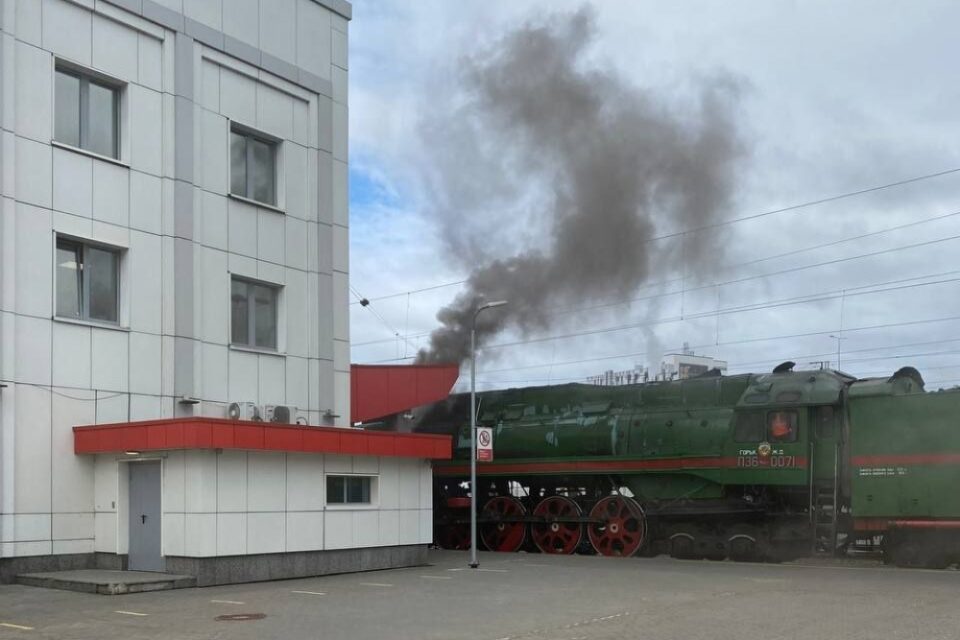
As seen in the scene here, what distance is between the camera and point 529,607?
15141mm

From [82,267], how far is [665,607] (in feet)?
40.0

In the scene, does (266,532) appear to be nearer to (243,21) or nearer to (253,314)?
(253,314)

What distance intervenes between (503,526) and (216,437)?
12.0 meters

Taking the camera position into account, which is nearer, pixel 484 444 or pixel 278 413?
pixel 278 413

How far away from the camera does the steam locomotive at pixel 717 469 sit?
68.0 ft

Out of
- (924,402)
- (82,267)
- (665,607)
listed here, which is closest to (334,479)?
(82,267)

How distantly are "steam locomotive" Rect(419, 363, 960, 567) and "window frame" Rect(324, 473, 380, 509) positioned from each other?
6.29 m

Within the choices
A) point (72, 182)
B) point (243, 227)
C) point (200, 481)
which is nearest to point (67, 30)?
point (72, 182)

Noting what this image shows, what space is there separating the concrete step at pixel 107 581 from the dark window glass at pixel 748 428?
12024 millimetres

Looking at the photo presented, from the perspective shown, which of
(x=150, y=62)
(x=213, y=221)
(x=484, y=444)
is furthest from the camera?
(x=484, y=444)

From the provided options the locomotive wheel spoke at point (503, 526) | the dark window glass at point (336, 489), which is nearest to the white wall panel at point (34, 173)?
the dark window glass at point (336, 489)

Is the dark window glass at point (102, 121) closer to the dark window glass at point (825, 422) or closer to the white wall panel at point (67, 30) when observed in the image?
the white wall panel at point (67, 30)

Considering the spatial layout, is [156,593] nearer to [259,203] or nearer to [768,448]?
[259,203]

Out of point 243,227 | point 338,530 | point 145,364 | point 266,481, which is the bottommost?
point 338,530
